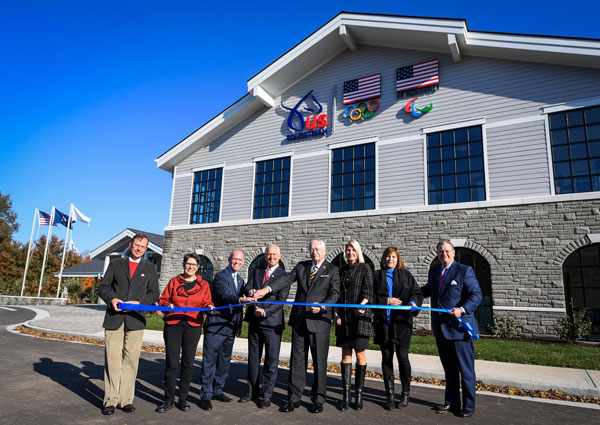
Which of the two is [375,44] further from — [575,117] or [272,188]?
[575,117]

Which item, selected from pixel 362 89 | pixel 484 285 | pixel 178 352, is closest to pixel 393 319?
pixel 178 352

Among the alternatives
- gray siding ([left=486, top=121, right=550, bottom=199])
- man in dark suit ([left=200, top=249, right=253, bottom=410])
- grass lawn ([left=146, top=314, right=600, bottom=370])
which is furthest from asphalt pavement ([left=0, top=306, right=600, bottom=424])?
gray siding ([left=486, top=121, right=550, bottom=199])

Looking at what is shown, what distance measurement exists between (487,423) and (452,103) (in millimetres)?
11728

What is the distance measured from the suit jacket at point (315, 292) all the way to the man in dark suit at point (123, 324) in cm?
176

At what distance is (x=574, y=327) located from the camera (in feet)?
35.8

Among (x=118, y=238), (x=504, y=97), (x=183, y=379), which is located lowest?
(x=183, y=379)

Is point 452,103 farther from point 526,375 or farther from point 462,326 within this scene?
point 462,326

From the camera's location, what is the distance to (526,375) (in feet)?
22.1

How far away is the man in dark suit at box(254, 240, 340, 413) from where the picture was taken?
5.10 m

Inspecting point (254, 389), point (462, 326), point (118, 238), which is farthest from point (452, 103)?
point (118, 238)

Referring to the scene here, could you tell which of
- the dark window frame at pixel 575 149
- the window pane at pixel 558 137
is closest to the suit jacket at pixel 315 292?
the dark window frame at pixel 575 149

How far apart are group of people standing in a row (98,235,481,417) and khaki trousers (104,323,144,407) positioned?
0.4 inches

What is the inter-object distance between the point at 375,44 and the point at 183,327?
14031 mm

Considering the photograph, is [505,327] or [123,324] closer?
[123,324]
